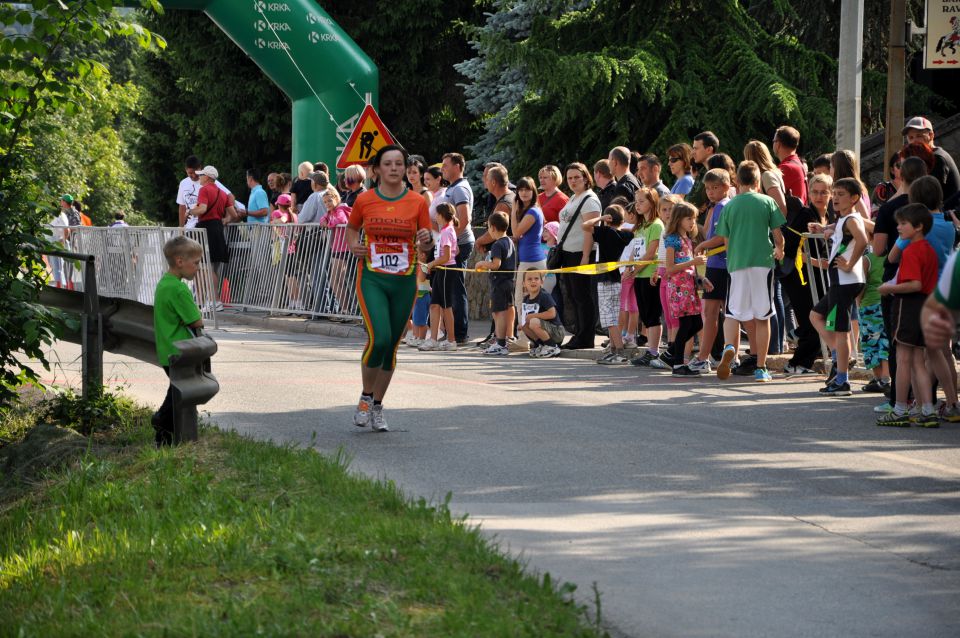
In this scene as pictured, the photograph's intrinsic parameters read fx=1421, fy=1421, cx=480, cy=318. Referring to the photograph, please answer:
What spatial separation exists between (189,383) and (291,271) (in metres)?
12.1

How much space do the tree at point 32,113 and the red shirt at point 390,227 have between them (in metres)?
1.93

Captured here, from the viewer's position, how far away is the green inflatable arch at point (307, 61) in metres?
24.8

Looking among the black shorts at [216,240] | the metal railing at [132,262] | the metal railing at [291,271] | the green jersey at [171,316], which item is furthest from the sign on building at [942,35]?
the black shorts at [216,240]

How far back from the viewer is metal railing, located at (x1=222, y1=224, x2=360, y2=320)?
19.7 metres

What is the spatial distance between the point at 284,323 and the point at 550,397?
9.35m

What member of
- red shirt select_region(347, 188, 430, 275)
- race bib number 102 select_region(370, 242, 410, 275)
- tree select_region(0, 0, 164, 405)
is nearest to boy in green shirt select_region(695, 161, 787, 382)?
red shirt select_region(347, 188, 430, 275)

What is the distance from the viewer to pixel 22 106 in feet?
32.8

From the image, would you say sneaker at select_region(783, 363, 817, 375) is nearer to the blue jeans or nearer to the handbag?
the handbag

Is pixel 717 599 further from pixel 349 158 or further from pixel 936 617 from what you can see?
pixel 349 158

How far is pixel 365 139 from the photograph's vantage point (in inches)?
781

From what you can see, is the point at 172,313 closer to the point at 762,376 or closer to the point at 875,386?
the point at 762,376

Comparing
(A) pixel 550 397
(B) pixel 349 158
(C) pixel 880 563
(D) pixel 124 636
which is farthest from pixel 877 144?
(D) pixel 124 636

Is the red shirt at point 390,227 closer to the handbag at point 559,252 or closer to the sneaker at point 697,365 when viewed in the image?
the sneaker at point 697,365

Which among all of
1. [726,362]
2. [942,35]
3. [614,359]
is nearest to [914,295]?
[726,362]
